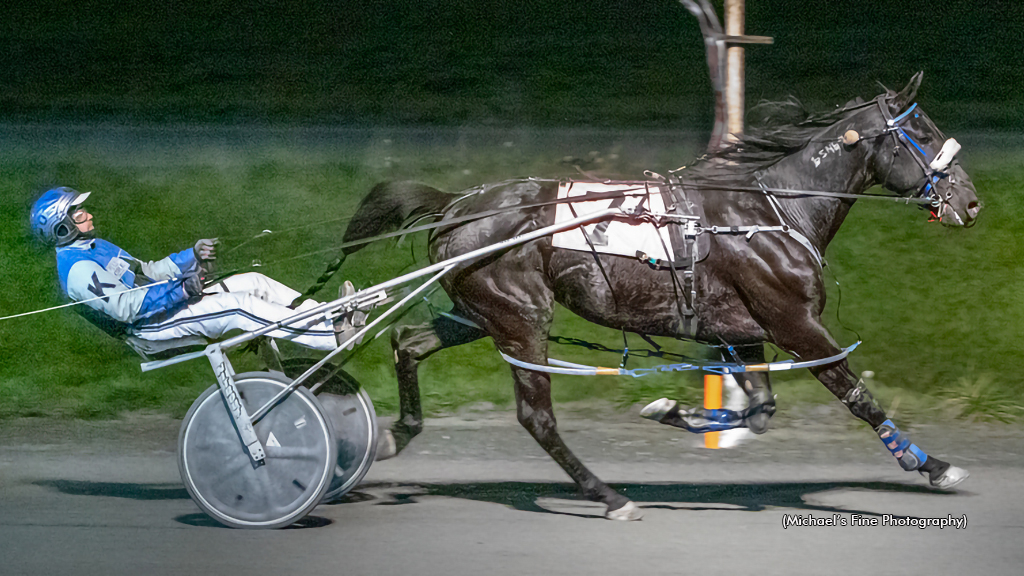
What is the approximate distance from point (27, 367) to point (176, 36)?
126 inches

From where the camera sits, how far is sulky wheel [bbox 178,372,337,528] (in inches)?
Result: 202

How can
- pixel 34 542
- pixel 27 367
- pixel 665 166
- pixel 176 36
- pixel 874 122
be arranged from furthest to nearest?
1. pixel 176 36
2. pixel 665 166
3. pixel 27 367
4. pixel 874 122
5. pixel 34 542

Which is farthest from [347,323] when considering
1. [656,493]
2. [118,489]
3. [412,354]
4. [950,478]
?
[950,478]

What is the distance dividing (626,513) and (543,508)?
0.47 metres

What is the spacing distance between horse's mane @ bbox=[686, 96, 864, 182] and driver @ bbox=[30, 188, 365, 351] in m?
1.97

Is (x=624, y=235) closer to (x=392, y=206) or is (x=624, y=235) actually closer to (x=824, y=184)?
(x=824, y=184)

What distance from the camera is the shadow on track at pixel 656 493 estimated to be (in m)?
5.59

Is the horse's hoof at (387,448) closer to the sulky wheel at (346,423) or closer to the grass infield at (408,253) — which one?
the sulky wheel at (346,423)

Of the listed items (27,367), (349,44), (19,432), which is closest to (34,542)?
(19,432)

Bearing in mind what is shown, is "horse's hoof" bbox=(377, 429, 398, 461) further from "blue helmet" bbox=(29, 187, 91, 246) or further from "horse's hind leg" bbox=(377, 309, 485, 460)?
"blue helmet" bbox=(29, 187, 91, 246)

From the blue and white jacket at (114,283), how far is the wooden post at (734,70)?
136 inches

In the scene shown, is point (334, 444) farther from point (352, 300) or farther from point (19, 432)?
point (19, 432)

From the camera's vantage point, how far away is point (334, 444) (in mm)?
5180

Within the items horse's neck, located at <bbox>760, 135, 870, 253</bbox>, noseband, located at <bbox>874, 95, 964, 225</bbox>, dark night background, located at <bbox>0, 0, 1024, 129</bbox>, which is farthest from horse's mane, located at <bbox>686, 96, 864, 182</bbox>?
dark night background, located at <bbox>0, 0, 1024, 129</bbox>
